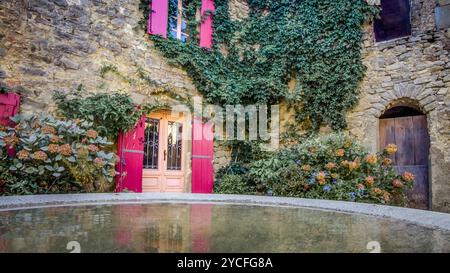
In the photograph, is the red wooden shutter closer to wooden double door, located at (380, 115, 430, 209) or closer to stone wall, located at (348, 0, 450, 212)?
stone wall, located at (348, 0, 450, 212)

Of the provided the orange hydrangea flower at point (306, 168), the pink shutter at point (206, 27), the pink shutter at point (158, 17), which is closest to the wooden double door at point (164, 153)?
the pink shutter at point (158, 17)

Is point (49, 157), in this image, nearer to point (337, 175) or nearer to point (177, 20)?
point (177, 20)

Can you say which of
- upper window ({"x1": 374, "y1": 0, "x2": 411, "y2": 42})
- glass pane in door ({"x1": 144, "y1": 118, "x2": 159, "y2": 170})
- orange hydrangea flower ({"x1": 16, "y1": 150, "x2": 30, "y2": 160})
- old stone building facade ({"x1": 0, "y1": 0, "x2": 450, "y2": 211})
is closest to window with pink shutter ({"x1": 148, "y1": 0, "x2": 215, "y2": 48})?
old stone building facade ({"x1": 0, "y1": 0, "x2": 450, "y2": 211})

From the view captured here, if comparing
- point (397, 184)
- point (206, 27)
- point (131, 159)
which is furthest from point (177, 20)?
point (397, 184)

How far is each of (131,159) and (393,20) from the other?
7226 millimetres

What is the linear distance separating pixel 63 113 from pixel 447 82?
6834mm

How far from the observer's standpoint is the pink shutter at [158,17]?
19.2 ft

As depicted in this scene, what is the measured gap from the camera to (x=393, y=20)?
24.2 ft

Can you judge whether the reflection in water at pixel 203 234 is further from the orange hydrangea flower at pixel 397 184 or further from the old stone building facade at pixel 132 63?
the old stone building facade at pixel 132 63

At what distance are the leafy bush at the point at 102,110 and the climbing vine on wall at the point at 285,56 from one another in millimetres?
1561

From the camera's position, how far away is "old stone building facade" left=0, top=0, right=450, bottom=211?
460 cm

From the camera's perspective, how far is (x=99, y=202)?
3119 millimetres
